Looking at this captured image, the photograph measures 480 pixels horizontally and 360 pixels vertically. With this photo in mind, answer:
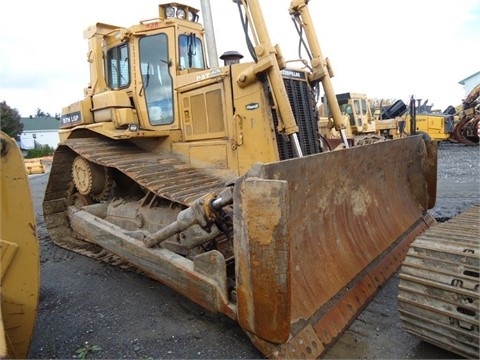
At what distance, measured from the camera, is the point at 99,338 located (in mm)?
2990

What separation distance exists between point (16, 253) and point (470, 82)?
4764 centimetres

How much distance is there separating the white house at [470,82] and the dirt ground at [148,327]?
43090 millimetres

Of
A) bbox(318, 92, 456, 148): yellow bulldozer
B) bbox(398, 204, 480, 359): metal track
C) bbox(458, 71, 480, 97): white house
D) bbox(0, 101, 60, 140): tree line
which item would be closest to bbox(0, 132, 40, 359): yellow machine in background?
bbox(398, 204, 480, 359): metal track

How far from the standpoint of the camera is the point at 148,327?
10.3 feet

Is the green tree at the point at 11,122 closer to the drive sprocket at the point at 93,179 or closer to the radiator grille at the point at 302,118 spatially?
the drive sprocket at the point at 93,179

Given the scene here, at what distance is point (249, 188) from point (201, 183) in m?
1.94

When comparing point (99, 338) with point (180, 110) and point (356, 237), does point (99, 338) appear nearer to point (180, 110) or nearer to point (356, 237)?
point (356, 237)

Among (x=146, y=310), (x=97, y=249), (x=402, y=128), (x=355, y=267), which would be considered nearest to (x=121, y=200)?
(x=97, y=249)

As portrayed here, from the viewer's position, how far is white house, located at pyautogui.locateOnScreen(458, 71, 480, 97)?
131 ft

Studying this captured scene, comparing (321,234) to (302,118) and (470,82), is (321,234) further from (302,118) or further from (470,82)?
(470,82)

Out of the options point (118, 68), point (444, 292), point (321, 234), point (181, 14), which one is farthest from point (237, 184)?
point (118, 68)

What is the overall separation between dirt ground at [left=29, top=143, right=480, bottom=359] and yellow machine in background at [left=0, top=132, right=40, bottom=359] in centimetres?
44

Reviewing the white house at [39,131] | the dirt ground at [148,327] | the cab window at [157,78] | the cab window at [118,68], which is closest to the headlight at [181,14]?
the cab window at [157,78]

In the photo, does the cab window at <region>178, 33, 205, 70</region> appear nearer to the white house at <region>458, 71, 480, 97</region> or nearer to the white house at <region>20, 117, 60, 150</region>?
the white house at <region>458, 71, 480, 97</region>
